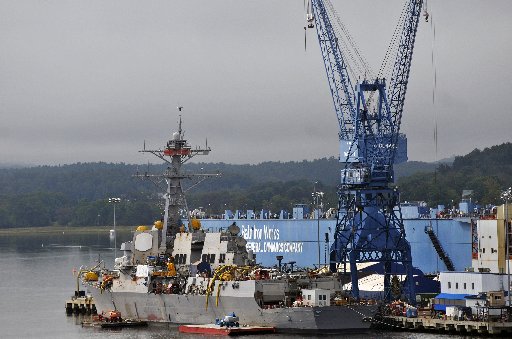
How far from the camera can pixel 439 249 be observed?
10375 centimetres

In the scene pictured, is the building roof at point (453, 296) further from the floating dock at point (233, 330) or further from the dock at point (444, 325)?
the floating dock at point (233, 330)

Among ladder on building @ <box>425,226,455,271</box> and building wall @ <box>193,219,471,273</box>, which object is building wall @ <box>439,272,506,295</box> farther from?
ladder on building @ <box>425,226,455,271</box>

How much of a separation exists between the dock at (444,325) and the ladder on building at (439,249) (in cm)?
2623

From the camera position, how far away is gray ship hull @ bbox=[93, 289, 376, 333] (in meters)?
71.1

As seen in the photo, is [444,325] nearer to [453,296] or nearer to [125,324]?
[453,296]

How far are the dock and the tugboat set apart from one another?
4.31 metres

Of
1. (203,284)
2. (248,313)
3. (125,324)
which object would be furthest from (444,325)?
(125,324)

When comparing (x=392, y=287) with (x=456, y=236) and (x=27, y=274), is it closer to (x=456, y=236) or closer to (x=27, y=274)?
(x=456, y=236)

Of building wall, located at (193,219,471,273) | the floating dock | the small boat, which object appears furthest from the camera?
building wall, located at (193,219,471,273)

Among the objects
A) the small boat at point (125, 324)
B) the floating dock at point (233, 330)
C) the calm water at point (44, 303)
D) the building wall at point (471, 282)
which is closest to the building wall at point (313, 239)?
the building wall at point (471, 282)

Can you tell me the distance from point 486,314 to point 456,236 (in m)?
30.1

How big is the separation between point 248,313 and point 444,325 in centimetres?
1328

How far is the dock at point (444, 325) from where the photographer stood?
71438mm

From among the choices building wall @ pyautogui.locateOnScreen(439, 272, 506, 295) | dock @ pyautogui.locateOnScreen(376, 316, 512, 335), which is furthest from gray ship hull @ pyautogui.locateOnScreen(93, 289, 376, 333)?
building wall @ pyautogui.locateOnScreen(439, 272, 506, 295)
